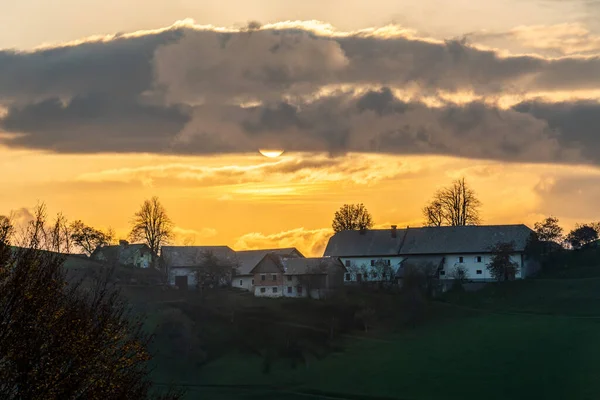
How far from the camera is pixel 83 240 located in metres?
159

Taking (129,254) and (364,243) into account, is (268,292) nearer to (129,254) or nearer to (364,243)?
(364,243)

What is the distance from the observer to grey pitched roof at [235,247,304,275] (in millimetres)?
150750

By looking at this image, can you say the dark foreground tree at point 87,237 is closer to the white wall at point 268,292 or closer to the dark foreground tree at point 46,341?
the white wall at point 268,292

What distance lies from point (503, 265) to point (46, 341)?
358 ft

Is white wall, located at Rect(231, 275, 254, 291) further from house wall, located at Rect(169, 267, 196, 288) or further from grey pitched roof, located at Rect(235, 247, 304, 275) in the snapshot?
house wall, located at Rect(169, 267, 196, 288)

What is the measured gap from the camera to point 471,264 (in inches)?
5531

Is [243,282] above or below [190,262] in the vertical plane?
below

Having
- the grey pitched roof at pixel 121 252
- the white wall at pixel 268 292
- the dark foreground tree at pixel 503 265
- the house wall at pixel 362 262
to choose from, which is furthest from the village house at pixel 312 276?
the grey pitched roof at pixel 121 252

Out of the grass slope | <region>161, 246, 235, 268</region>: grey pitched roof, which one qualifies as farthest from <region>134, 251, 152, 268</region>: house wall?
the grass slope

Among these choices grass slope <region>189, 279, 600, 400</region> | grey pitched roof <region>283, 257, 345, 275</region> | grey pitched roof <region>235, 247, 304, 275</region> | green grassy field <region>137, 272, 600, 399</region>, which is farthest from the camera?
grey pitched roof <region>235, 247, 304, 275</region>

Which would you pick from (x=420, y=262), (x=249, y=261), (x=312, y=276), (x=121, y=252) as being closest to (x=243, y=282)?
(x=249, y=261)

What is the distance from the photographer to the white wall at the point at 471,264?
450 ft

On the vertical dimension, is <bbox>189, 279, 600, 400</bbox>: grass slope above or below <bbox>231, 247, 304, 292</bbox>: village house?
below

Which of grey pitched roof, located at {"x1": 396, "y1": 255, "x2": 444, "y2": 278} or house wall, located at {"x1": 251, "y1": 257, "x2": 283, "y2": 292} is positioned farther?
house wall, located at {"x1": 251, "y1": 257, "x2": 283, "y2": 292}
